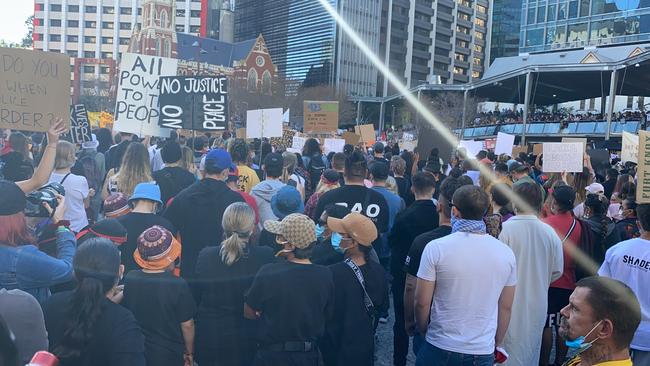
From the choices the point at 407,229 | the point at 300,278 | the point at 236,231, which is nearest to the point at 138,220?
the point at 236,231

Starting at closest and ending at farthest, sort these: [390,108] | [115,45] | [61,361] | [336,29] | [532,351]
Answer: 1. [61,361]
2. [532,351]
3. [390,108]
4. [336,29]
5. [115,45]

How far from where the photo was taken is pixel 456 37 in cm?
9712

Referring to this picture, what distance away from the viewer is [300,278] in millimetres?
3438

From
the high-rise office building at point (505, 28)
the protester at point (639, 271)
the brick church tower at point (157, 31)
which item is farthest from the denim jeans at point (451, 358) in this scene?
the high-rise office building at point (505, 28)

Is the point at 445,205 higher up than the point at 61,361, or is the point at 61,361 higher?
the point at 445,205

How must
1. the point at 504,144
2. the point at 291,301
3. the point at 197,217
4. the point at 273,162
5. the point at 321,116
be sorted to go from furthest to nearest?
the point at 321,116 < the point at 504,144 < the point at 273,162 < the point at 197,217 < the point at 291,301

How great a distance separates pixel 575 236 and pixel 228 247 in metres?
3.14

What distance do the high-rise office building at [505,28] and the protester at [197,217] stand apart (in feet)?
336

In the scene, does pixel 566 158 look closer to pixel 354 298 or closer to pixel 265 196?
pixel 265 196

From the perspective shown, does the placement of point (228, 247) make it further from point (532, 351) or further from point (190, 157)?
point (190, 157)

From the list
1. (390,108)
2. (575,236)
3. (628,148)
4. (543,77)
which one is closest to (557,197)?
(575,236)

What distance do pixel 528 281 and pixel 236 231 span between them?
2286 millimetres

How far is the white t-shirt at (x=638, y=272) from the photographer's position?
3805mm

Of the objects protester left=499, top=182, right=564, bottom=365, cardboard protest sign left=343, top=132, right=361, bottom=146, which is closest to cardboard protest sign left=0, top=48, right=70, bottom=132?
protester left=499, top=182, right=564, bottom=365
